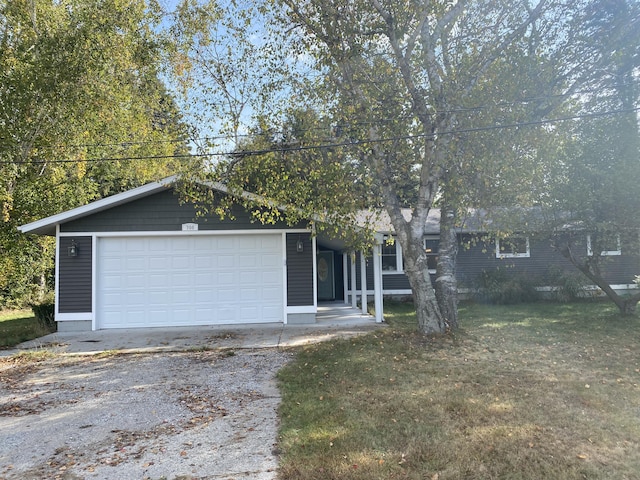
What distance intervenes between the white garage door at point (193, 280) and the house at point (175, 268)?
0.02 m

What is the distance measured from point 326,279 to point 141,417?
12.9m

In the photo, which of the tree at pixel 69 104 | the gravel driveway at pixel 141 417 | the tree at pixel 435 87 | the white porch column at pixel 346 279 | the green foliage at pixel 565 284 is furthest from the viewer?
the white porch column at pixel 346 279

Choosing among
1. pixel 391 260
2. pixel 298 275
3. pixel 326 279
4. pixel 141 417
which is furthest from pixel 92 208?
pixel 391 260

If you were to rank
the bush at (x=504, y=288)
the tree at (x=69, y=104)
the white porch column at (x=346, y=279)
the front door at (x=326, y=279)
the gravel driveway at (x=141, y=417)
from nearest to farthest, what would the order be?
the gravel driveway at (x=141, y=417)
the tree at (x=69, y=104)
the bush at (x=504, y=288)
the white porch column at (x=346, y=279)
the front door at (x=326, y=279)

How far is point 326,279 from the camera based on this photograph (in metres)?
17.6

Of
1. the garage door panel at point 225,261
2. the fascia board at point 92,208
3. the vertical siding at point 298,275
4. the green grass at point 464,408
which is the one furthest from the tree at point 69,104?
the green grass at point 464,408

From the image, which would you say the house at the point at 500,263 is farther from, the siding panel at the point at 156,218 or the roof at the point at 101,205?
the roof at the point at 101,205

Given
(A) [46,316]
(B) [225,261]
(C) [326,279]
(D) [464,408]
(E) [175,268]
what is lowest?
(D) [464,408]

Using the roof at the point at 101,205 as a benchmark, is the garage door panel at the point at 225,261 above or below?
below

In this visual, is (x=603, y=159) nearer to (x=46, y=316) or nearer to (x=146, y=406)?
(x=146, y=406)

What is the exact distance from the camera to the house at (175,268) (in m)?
10.5

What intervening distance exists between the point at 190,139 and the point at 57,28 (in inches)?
238

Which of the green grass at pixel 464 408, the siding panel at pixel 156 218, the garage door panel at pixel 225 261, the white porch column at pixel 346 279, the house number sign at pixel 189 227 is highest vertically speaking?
the siding panel at pixel 156 218

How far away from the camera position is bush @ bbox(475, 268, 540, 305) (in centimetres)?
1409
